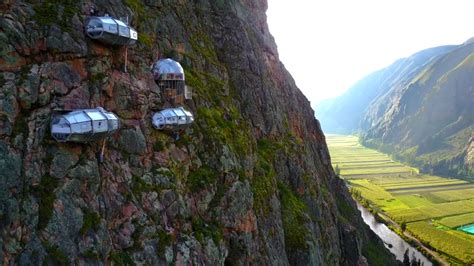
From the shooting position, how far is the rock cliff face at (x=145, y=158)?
1240 inches

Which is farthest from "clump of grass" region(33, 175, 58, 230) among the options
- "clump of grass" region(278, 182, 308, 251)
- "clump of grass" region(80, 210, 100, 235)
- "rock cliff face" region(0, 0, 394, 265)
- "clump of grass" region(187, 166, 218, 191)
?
"clump of grass" region(278, 182, 308, 251)

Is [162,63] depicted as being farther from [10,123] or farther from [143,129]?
[10,123]

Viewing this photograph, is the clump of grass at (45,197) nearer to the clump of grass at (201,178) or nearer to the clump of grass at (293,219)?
the clump of grass at (201,178)

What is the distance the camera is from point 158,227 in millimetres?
40562

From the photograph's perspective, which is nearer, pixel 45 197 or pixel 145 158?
pixel 45 197

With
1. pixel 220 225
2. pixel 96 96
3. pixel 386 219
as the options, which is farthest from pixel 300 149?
pixel 386 219

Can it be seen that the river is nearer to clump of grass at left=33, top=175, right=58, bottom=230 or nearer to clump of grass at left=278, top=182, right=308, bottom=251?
clump of grass at left=278, top=182, right=308, bottom=251

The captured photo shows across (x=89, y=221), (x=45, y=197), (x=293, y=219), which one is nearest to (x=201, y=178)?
(x=89, y=221)

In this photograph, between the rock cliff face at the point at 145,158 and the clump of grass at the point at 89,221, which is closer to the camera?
the rock cliff face at the point at 145,158

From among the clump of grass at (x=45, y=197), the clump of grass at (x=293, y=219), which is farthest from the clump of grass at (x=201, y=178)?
the clump of grass at (x=293, y=219)

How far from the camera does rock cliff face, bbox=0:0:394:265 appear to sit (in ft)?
103

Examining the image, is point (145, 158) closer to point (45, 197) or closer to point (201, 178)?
point (201, 178)

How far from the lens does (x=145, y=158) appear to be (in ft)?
140

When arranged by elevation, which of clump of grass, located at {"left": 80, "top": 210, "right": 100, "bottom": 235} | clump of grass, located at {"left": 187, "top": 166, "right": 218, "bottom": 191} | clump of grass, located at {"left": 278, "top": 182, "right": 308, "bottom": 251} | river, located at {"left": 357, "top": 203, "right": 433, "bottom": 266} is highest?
clump of grass, located at {"left": 187, "top": 166, "right": 218, "bottom": 191}
